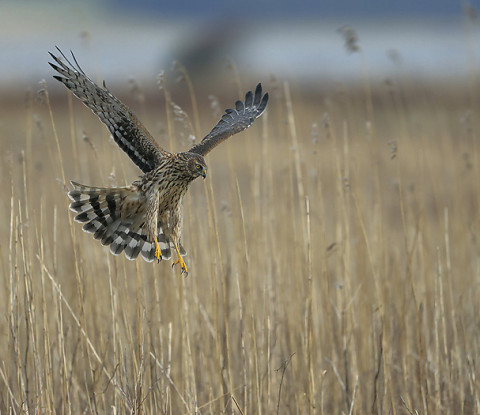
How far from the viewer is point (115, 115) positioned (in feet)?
10.3

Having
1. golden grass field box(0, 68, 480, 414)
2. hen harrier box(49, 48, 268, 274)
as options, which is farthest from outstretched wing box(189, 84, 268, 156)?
golden grass field box(0, 68, 480, 414)

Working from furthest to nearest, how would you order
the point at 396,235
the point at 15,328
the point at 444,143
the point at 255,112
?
the point at 396,235 → the point at 444,143 → the point at 255,112 → the point at 15,328

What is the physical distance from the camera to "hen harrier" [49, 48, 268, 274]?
10.3 ft

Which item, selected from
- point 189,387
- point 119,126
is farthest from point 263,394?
point 119,126

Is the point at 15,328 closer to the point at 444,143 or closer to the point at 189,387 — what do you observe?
the point at 189,387

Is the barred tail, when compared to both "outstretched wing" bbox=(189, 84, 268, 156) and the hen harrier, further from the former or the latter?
"outstretched wing" bbox=(189, 84, 268, 156)

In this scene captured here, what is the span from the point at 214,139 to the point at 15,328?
1335 mm

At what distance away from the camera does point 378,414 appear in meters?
3.63

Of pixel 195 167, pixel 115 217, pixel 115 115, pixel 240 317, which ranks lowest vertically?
pixel 240 317

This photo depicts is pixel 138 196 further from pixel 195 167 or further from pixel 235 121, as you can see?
pixel 235 121

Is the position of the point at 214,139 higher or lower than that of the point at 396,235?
higher

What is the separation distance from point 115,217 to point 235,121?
89cm

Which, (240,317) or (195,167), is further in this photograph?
(240,317)

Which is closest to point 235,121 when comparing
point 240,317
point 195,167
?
point 195,167
